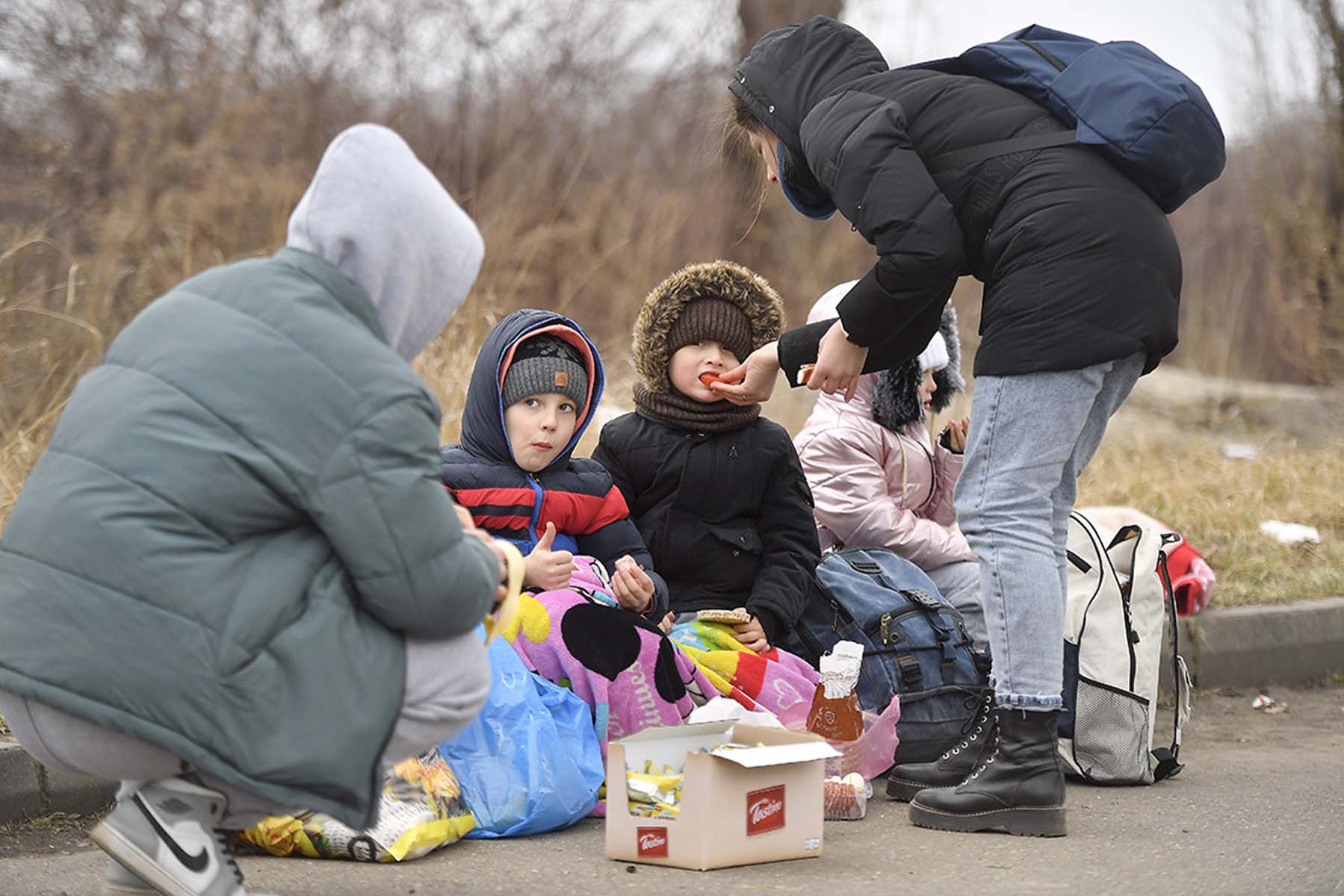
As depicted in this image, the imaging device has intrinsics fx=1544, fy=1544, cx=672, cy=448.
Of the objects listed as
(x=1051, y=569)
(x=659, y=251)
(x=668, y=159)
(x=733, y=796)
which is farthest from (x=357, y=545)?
(x=668, y=159)

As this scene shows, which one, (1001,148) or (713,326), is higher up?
(1001,148)

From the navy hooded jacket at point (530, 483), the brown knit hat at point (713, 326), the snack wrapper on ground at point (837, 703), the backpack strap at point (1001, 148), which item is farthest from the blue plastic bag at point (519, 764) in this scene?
the backpack strap at point (1001, 148)

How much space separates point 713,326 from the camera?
4.57 metres

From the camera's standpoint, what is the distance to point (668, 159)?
37.4ft

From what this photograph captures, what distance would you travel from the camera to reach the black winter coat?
4.43 m

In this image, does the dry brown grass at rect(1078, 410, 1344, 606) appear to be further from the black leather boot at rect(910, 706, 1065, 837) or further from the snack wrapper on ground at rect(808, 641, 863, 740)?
the black leather boot at rect(910, 706, 1065, 837)

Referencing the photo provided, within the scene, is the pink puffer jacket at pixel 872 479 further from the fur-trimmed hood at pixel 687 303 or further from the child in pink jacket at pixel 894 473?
the fur-trimmed hood at pixel 687 303

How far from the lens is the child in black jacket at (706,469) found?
4.44 meters

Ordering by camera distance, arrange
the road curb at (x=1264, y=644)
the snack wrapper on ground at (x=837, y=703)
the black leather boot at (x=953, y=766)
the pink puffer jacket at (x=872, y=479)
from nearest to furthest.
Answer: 1. the black leather boot at (x=953, y=766)
2. the snack wrapper on ground at (x=837, y=703)
3. the pink puffer jacket at (x=872, y=479)
4. the road curb at (x=1264, y=644)

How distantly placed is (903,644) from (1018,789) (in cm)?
79

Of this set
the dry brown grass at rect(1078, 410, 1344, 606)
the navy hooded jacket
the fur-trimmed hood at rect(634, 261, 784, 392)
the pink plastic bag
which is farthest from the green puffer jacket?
the dry brown grass at rect(1078, 410, 1344, 606)

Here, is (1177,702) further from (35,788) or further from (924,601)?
(35,788)

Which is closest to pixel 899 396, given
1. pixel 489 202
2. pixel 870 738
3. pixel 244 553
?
pixel 870 738

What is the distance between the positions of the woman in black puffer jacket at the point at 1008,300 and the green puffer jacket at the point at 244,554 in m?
1.42
